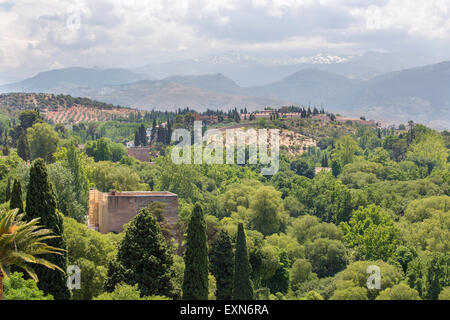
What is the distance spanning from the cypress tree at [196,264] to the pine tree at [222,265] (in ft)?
21.3

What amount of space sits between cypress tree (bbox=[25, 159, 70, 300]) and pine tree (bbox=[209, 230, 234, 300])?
10.7 m

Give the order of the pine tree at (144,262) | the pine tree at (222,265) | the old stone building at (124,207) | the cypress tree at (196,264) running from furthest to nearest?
1. the old stone building at (124,207)
2. the pine tree at (222,265)
3. the pine tree at (144,262)
4. the cypress tree at (196,264)

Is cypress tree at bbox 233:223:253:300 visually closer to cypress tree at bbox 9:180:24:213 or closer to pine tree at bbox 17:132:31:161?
cypress tree at bbox 9:180:24:213

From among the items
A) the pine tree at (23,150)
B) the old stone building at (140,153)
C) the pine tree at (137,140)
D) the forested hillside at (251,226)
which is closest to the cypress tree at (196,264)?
the forested hillside at (251,226)

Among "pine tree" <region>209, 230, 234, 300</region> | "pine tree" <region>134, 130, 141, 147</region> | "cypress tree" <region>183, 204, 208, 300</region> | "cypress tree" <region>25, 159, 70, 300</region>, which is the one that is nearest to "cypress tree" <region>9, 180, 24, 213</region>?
"cypress tree" <region>25, 159, 70, 300</region>

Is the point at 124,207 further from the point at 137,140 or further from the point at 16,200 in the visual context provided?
the point at 137,140

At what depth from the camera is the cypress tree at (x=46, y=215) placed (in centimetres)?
2028

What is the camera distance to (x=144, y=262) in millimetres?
25047

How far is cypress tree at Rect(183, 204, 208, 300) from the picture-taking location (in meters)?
23.4

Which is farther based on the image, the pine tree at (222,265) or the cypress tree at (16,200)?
the pine tree at (222,265)

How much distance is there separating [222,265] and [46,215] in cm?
1234

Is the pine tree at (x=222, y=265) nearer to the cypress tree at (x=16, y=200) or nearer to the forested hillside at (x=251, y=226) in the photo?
the forested hillside at (x=251, y=226)
